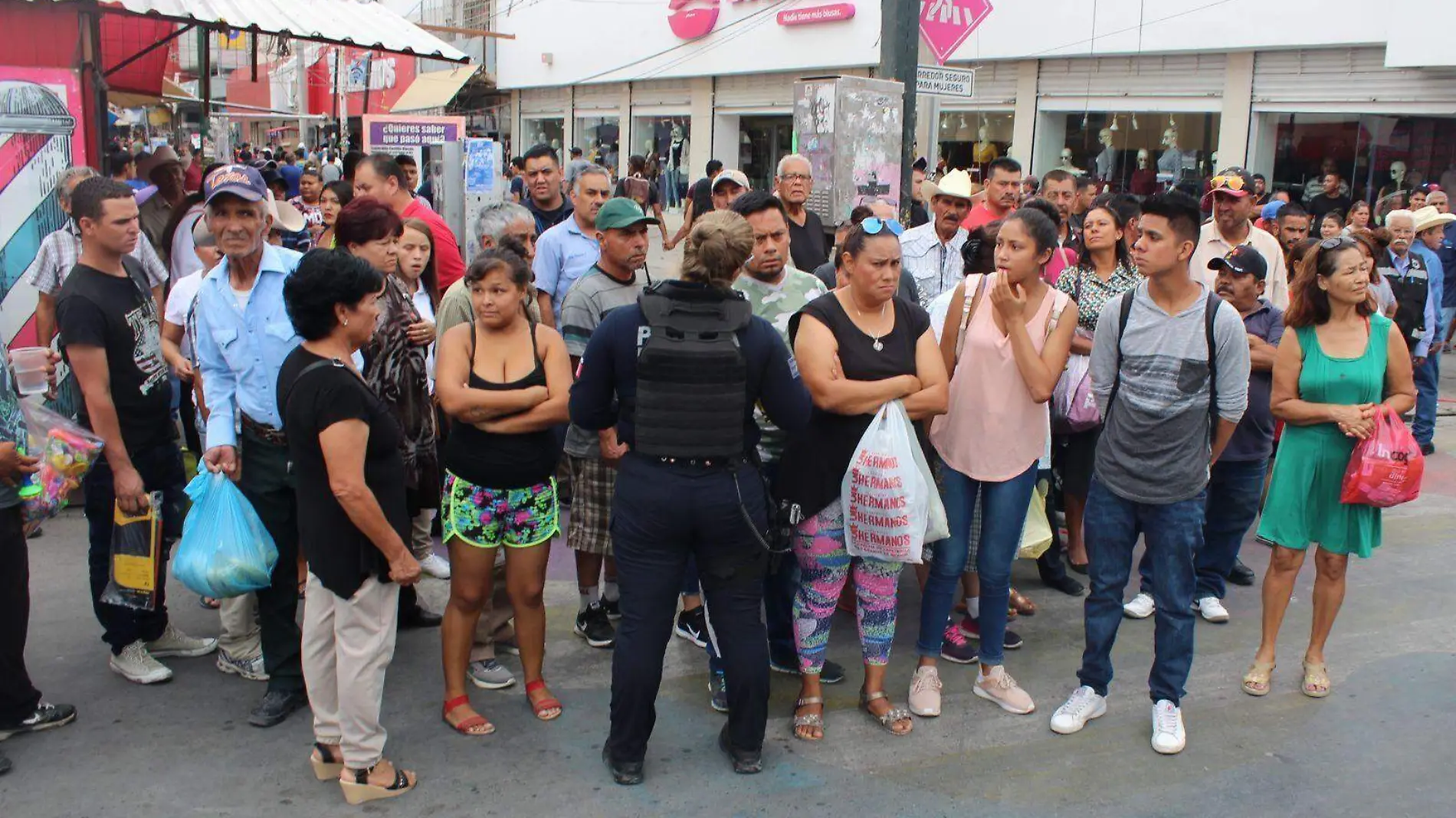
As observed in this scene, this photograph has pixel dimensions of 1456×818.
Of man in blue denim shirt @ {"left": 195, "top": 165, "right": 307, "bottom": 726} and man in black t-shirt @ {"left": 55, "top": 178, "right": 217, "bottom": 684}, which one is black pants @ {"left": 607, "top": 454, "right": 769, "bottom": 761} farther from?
man in black t-shirt @ {"left": 55, "top": 178, "right": 217, "bottom": 684}

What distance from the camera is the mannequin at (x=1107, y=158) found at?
682 inches

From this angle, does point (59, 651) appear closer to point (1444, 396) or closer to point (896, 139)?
point (896, 139)

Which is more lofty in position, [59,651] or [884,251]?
[884,251]

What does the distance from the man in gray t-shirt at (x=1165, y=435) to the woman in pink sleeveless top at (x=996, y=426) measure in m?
0.26

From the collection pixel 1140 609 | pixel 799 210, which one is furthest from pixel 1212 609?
pixel 799 210

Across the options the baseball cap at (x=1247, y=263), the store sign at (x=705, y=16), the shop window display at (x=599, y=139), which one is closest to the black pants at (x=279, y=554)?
the baseball cap at (x=1247, y=263)

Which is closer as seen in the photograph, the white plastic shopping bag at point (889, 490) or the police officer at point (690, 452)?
the police officer at point (690, 452)

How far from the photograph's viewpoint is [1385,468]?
164 inches

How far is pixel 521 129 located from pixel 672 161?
10.0m

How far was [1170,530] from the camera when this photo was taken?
4.01 metres

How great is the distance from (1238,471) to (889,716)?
242 centimetres

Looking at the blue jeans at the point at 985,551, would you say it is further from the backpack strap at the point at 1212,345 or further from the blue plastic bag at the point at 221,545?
the blue plastic bag at the point at 221,545

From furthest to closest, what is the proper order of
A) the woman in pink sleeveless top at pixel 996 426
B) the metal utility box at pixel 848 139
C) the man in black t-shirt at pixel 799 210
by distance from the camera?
the metal utility box at pixel 848 139 → the man in black t-shirt at pixel 799 210 → the woman in pink sleeveless top at pixel 996 426

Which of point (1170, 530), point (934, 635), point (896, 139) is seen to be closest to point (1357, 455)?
point (1170, 530)
